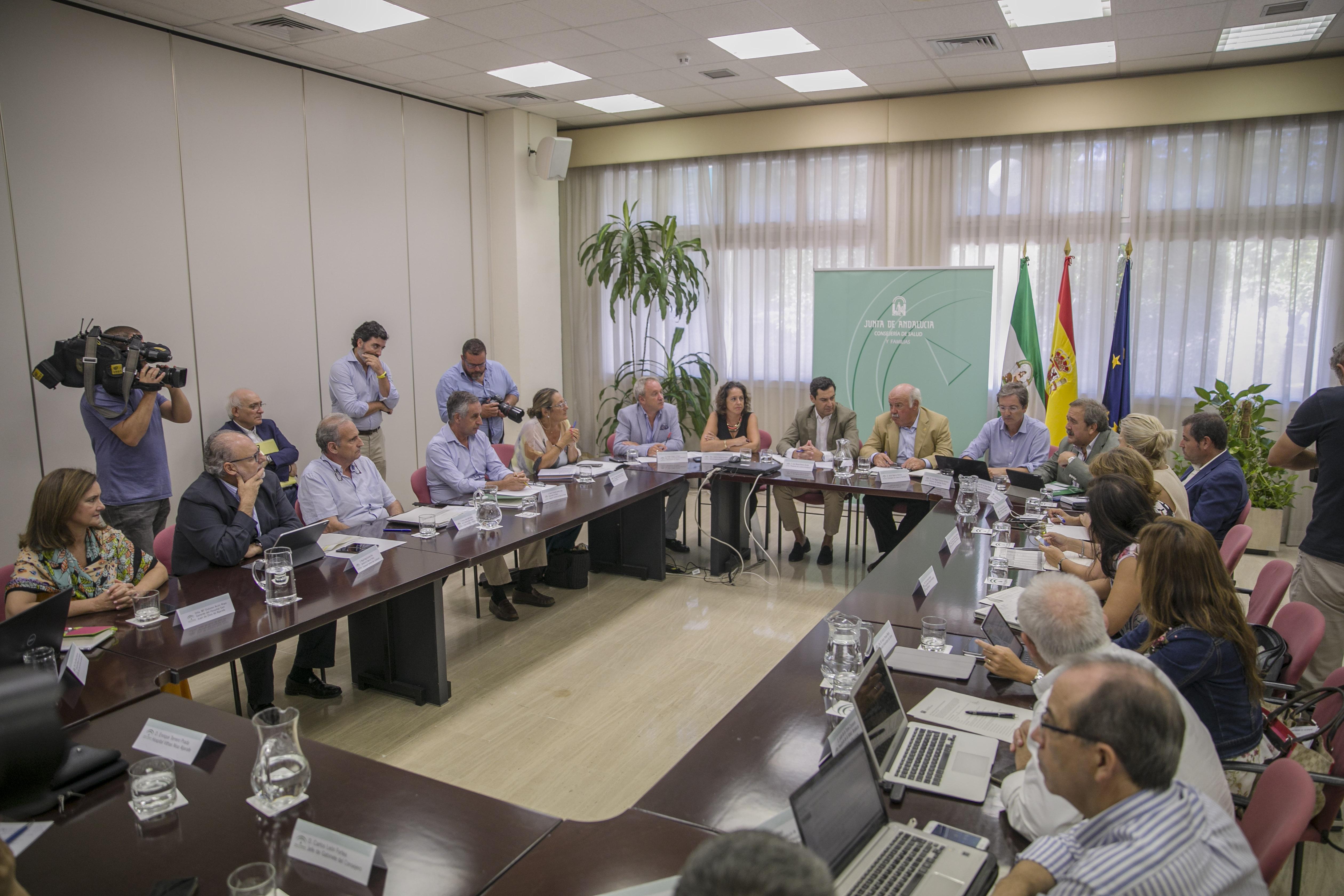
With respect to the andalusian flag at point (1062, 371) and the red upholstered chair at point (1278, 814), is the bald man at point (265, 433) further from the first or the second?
the andalusian flag at point (1062, 371)

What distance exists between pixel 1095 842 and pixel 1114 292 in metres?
6.05

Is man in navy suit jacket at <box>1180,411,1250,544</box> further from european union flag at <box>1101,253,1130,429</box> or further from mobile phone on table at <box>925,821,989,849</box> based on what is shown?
mobile phone on table at <box>925,821,989,849</box>

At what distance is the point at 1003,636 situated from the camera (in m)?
2.52

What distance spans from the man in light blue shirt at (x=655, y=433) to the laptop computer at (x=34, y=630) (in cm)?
405

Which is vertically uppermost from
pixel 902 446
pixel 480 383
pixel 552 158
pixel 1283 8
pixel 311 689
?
pixel 1283 8

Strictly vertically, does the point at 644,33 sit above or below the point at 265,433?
above

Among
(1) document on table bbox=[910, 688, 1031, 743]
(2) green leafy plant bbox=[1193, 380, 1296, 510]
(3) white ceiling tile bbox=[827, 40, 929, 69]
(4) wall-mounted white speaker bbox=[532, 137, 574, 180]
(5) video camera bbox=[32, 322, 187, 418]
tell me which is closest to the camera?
(1) document on table bbox=[910, 688, 1031, 743]

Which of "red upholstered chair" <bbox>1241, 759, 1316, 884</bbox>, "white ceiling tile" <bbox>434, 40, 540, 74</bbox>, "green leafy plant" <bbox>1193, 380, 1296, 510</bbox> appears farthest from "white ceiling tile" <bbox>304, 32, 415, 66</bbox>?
"green leafy plant" <bbox>1193, 380, 1296, 510</bbox>

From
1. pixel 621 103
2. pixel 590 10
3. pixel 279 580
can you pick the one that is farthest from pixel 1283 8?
pixel 279 580

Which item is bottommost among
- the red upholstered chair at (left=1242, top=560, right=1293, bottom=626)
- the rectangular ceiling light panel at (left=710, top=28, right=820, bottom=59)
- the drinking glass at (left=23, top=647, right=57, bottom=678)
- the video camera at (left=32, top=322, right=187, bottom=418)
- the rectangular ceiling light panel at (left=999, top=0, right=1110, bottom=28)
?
the red upholstered chair at (left=1242, top=560, right=1293, bottom=626)

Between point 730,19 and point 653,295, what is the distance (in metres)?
3.01

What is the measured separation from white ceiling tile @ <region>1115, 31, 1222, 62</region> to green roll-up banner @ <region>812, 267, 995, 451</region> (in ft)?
5.21

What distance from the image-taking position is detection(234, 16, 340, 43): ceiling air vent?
4797 mm

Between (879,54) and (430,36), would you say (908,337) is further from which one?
(430,36)
